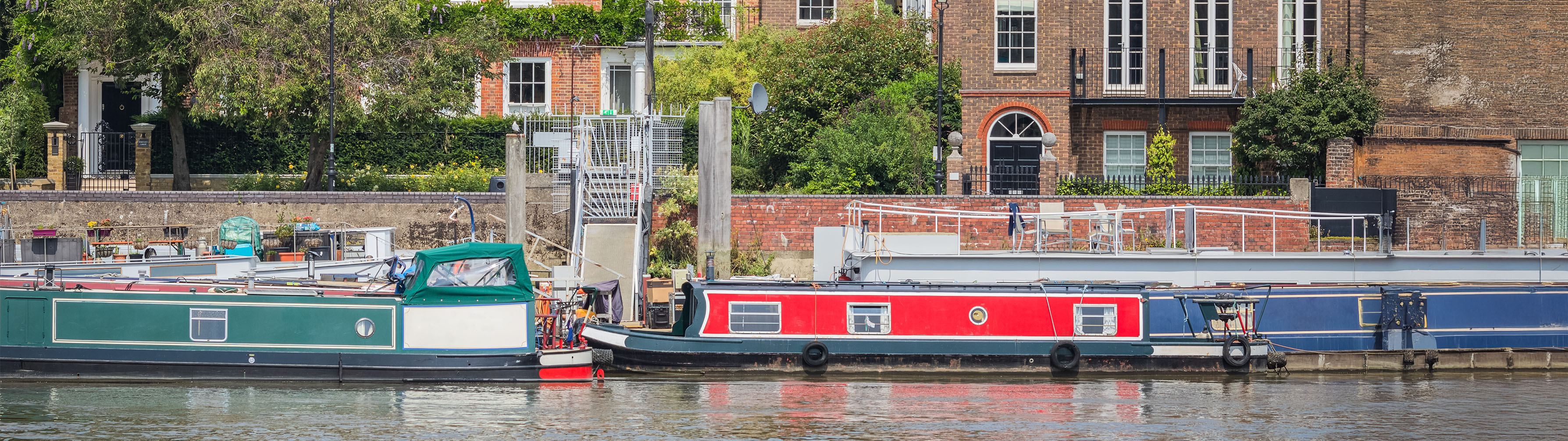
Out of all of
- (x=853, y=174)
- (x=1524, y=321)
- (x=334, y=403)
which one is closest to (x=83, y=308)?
(x=334, y=403)

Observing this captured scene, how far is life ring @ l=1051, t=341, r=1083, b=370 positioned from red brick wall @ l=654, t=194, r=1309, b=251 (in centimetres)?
520

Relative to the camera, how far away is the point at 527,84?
36.8m


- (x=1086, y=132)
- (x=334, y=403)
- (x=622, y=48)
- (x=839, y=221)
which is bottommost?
(x=334, y=403)

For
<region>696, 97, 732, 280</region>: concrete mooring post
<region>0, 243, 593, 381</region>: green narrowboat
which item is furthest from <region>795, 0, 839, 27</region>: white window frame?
<region>0, 243, 593, 381</region>: green narrowboat

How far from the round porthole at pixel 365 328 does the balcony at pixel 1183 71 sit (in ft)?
55.4

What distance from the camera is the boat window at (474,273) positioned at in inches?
808

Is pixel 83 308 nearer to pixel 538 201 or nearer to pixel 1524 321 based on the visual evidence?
pixel 538 201

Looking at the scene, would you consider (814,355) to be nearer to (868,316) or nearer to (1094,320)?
(868,316)

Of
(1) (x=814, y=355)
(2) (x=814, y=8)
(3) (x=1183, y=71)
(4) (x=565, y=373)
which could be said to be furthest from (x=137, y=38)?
(3) (x=1183, y=71)

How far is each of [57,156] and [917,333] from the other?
2140cm

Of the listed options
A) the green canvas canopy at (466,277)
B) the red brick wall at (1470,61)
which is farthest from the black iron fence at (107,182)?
the red brick wall at (1470,61)

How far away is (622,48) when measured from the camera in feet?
120

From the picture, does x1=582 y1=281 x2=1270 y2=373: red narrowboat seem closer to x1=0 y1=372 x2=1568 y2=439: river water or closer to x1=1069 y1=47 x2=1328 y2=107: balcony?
x1=0 y1=372 x2=1568 y2=439: river water

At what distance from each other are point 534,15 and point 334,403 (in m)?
18.6
